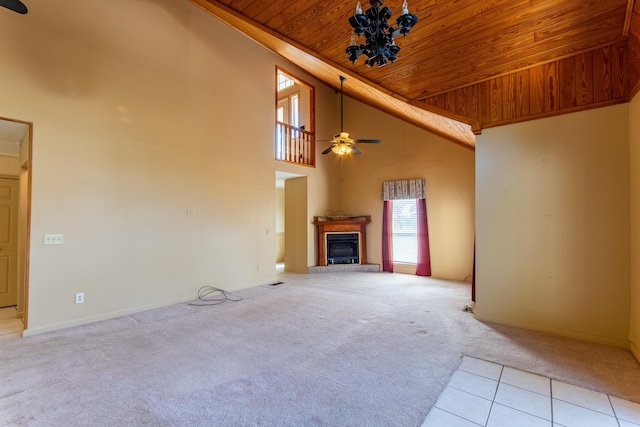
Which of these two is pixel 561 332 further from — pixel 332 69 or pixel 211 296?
pixel 211 296

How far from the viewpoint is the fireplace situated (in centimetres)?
743

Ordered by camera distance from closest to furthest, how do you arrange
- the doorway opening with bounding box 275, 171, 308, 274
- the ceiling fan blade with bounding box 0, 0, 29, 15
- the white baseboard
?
the ceiling fan blade with bounding box 0, 0, 29, 15, the white baseboard, the doorway opening with bounding box 275, 171, 308, 274

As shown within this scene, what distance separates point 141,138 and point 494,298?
528cm

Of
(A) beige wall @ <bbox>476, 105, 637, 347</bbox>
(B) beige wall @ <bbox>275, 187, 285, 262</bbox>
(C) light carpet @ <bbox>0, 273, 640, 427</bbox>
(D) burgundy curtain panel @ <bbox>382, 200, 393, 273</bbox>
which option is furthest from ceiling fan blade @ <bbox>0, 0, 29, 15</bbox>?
(B) beige wall @ <bbox>275, 187, 285, 262</bbox>

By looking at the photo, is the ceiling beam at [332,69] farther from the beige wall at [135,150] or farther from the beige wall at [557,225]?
the beige wall at [557,225]

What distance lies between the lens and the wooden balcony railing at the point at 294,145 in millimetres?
6541

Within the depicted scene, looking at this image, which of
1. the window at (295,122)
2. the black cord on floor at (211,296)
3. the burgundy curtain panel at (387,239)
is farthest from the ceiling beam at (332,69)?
the black cord on floor at (211,296)

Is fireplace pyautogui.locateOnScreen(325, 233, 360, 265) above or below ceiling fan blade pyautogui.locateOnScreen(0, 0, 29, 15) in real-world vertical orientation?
below

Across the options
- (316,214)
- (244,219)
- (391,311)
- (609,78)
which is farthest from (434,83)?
(316,214)

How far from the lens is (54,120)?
346cm

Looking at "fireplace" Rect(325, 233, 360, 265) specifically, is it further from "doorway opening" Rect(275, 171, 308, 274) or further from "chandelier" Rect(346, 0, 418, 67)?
"chandelier" Rect(346, 0, 418, 67)

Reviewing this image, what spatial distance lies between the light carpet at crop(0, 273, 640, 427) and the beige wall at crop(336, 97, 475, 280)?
2422mm

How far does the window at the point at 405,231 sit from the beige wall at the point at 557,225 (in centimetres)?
307

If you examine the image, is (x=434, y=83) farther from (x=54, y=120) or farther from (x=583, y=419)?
(x=54, y=120)
